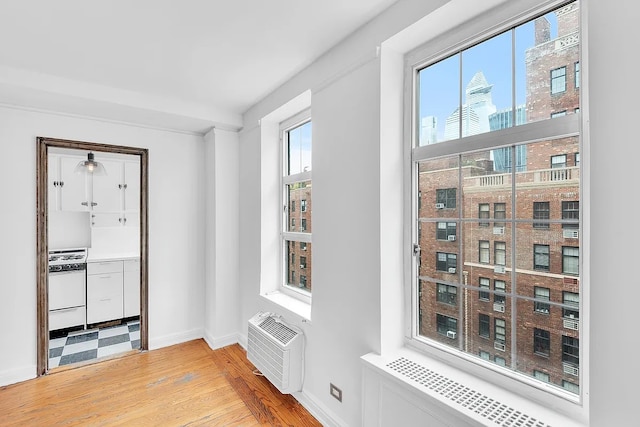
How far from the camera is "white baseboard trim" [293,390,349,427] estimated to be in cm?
204

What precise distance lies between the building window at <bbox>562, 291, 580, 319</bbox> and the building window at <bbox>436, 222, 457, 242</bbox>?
52 cm

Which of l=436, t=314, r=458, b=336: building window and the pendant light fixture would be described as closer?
l=436, t=314, r=458, b=336: building window

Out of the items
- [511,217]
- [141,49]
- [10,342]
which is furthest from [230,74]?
[10,342]

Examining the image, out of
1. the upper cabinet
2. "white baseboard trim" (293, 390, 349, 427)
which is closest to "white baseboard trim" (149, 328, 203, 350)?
the upper cabinet

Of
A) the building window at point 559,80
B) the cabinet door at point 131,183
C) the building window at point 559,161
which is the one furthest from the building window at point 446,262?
the cabinet door at point 131,183

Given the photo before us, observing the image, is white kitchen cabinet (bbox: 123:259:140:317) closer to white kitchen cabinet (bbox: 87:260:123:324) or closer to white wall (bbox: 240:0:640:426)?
white kitchen cabinet (bbox: 87:260:123:324)

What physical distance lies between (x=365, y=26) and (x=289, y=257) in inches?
80.0

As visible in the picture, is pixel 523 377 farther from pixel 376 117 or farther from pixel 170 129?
pixel 170 129

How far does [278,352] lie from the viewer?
2.38 metres

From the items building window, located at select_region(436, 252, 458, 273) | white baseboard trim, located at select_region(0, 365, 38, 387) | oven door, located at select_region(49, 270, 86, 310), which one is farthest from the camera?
oven door, located at select_region(49, 270, 86, 310)

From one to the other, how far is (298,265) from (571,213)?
2.11 metres

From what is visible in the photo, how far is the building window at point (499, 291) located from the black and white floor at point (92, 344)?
3.63 meters

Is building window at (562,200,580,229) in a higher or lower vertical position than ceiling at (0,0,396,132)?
lower

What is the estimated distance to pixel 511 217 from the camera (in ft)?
4.62
